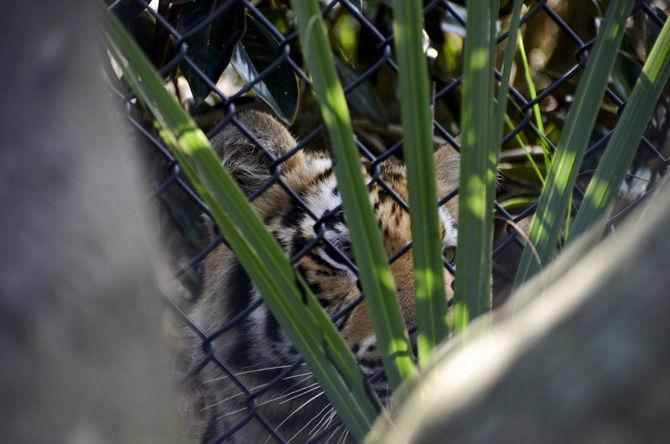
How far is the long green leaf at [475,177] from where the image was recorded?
3.05 feet

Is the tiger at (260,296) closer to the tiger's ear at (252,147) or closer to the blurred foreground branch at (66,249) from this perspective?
the tiger's ear at (252,147)

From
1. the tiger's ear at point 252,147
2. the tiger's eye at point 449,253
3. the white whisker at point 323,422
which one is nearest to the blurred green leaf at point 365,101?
the tiger's ear at point 252,147

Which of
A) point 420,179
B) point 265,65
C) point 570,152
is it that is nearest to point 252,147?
point 265,65

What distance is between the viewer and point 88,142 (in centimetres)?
42

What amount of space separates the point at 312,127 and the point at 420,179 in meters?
2.51

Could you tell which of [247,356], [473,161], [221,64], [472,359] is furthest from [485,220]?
[247,356]

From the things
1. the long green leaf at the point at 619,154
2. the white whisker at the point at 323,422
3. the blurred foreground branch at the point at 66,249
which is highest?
the blurred foreground branch at the point at 66,249

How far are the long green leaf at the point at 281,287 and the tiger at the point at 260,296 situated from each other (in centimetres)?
136

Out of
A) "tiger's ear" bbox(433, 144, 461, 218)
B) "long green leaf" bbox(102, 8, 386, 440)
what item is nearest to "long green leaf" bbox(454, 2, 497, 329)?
"long green leaf" bbox(102, 8, 386, 440)

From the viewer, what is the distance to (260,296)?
93.1 inches

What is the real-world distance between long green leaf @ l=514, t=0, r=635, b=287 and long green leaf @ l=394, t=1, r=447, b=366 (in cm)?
16

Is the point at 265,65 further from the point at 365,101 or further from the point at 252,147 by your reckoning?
the point at 365,101

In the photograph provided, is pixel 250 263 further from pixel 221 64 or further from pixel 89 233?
pixel 221 64

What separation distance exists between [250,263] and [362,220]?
0.43ft
